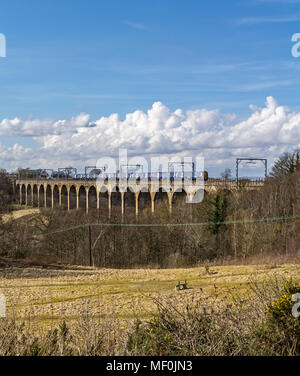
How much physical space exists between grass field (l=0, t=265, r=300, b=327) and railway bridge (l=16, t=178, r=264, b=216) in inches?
988

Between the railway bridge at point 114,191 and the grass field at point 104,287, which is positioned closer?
the grass field at point 104,287

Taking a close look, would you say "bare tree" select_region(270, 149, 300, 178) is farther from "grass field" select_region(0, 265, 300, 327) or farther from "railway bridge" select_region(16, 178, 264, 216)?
"grass field" select_region(0, 265, 300, 327)

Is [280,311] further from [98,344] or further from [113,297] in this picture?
[113,297]

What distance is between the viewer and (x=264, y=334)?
6.03 meters

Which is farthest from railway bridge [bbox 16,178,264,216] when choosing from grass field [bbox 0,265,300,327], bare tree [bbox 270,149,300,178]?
grass field [bbox 0,265,300,327]

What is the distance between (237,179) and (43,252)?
1804cm

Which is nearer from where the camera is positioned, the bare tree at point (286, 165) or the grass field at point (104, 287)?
the grass field at point (104, 287)

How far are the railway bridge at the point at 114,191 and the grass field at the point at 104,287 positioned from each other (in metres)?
25.1

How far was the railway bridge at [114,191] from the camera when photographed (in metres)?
44.8

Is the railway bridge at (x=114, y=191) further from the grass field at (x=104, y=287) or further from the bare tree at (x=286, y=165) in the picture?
the grass field at (x=104, y=287)

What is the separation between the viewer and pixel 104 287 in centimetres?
1513

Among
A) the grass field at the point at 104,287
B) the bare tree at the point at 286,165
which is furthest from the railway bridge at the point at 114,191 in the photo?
the grass field at the point at 104,287

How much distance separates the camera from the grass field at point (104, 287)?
36.3 ft

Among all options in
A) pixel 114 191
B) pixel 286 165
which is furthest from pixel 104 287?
pixel 114 191
